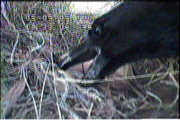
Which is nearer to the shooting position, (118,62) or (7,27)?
(118,62)

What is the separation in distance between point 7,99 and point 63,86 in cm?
25

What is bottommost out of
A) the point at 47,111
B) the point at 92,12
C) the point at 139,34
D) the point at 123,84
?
the point at 47,111

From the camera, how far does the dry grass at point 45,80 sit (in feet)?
2.72

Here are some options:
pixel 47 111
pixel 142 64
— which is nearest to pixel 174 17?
pixel 142 64

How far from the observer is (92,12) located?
34.6 inches

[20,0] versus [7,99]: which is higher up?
[20,0]

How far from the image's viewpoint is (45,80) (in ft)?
2.89

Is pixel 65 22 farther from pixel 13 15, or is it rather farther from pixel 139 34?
pixel 139 34

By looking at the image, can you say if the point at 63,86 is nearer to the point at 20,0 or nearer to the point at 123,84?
the point at 123,84

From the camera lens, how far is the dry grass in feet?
2.72

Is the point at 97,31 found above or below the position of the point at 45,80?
above

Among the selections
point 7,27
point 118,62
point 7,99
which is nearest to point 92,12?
point 118,62

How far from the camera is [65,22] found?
3.00 ft

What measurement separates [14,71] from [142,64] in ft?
1.71
